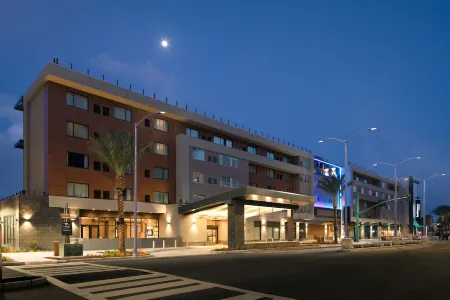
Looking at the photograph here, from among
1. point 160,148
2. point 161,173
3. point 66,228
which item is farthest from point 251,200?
point 66,228

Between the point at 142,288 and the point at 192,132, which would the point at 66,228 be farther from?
the point at 192,132

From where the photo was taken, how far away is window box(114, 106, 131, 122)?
48188mm

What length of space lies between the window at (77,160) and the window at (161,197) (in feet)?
32.5

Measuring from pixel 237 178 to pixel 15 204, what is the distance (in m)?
31.8

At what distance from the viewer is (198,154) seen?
56250 millimetres

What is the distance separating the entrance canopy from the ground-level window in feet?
12.9

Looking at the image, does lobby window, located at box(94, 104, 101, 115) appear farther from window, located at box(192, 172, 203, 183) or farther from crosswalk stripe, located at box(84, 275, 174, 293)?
crosswalk stripe, located at box(84, 275, 174, 293)

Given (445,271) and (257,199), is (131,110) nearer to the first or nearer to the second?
(257,199)

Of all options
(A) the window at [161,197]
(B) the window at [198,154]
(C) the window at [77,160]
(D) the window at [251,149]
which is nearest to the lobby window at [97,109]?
(C) the window at [77,160]

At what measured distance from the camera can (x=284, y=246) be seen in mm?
48656

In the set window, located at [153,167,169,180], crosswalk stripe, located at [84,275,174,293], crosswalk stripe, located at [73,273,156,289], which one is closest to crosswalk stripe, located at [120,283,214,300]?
crosswalk stripe, located at [84,275,174,293]

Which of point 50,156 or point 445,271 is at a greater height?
point 50,156

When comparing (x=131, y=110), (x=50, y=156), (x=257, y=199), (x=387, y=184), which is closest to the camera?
(x=50, y=156)

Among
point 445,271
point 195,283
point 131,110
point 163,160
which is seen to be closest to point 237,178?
point 163,160
